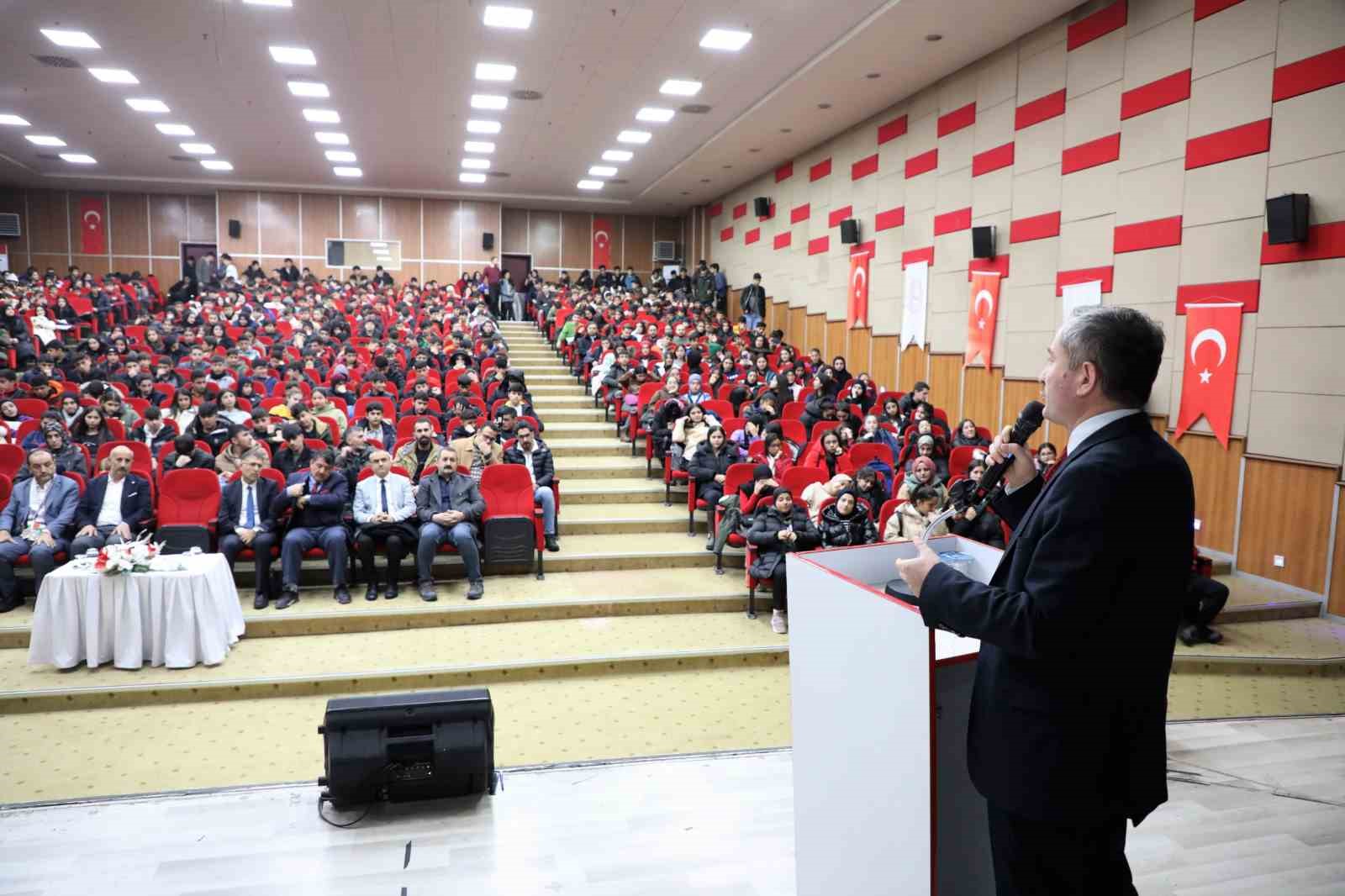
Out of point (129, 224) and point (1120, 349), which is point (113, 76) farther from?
point (1120, 349)

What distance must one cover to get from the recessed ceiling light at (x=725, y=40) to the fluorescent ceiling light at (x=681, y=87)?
4.20ft

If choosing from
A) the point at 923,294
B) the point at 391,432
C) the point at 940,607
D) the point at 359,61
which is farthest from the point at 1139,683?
the point at 359,61

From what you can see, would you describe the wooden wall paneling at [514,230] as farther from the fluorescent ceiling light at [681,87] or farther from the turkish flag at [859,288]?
the turkish flag at [859,288]

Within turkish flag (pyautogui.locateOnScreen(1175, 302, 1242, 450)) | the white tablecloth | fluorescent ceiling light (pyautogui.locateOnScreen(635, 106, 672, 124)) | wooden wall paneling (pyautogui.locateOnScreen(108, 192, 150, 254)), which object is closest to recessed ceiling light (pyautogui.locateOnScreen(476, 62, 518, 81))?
fluorescent ceiling light (pyautogui.locateOnScreen(635, 106, 672, 124))

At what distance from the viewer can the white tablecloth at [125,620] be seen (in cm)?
428

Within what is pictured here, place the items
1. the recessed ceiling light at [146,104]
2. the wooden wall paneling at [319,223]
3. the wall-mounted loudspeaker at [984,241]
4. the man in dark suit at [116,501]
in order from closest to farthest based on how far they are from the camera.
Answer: the man in dark suit at [116,501]
the wall-mounted loudspeaker at [984,241]
the recessed ceiling light at [146,104]
the wooden wall paneling at [319,223]

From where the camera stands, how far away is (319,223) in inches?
726

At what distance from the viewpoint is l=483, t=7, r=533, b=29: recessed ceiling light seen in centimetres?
799

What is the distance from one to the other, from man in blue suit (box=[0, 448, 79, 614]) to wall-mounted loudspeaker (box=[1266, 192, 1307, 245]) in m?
8.10

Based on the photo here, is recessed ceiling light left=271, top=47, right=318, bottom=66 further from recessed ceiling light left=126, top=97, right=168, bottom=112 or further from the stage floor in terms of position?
the stage floor

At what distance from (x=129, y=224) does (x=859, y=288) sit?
1640cm

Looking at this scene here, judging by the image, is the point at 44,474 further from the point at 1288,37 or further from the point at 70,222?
the point at 70,222

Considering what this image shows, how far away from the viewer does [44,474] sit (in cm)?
526

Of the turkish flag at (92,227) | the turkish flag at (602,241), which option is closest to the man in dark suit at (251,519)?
the turkish flag at (602,241)
